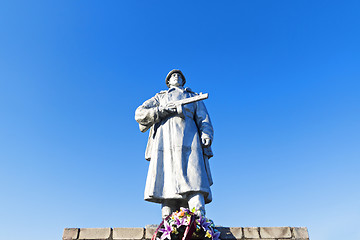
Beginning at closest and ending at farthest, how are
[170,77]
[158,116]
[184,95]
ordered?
[158,116]
[184,95]
[170,77]

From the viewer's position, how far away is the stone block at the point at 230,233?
5.25 metres

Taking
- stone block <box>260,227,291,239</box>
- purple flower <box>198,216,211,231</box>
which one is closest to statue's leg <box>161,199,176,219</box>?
purple flower <box>198,216,211,231</box>

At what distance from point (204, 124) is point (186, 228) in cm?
238

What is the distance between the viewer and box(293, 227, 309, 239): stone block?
17.5 ft

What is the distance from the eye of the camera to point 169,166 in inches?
233

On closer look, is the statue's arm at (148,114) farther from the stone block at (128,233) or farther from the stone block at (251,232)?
the stone block at (251,232)

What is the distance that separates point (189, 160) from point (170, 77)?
7.68ft

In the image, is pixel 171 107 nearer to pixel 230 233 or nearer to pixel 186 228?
pixel 186 228

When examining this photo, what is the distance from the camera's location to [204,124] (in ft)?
21.6

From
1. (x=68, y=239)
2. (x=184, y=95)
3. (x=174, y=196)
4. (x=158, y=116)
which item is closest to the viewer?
(x=68, y=239)

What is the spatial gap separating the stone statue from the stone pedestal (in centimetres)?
55

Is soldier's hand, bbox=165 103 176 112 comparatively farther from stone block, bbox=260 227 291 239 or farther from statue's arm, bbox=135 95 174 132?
stone block, bbox=260 227 291 239

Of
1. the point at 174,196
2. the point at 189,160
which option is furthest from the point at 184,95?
the point at 174,196

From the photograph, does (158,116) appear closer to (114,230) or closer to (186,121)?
(186,121)
